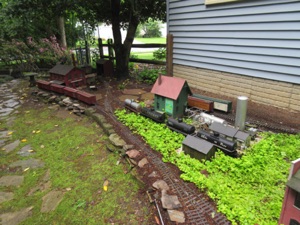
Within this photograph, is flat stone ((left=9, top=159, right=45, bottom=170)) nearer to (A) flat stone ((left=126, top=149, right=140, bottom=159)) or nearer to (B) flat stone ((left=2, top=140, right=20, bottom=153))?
(B) flat stone ((left=2, top=140, right=20, bottom=153))

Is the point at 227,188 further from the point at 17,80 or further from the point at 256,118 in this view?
the point at 17,80

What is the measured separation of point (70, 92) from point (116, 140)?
3361 mm

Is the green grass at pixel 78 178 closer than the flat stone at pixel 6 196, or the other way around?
the green grass at pixel 78 178

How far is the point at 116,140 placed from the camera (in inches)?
168

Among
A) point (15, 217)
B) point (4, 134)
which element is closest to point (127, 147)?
point (15, 217)

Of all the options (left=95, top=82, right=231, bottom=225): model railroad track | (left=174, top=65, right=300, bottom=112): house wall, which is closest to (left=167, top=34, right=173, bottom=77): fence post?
(left=174, top=65, right=300, bottom=112): house wall

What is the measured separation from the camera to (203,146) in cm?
346

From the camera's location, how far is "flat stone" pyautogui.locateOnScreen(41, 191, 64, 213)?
299 cm

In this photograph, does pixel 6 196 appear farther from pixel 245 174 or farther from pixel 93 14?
pixel 93 14

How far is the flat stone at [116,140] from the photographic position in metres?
4.12

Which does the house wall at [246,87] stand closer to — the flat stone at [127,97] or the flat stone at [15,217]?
the flat stone at [127,97]

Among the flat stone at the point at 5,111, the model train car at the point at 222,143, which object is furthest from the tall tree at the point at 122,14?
the model train car at the point at 222,143

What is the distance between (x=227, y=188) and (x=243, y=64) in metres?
3.85

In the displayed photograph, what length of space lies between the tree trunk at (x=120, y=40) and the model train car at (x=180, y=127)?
17.3ft
